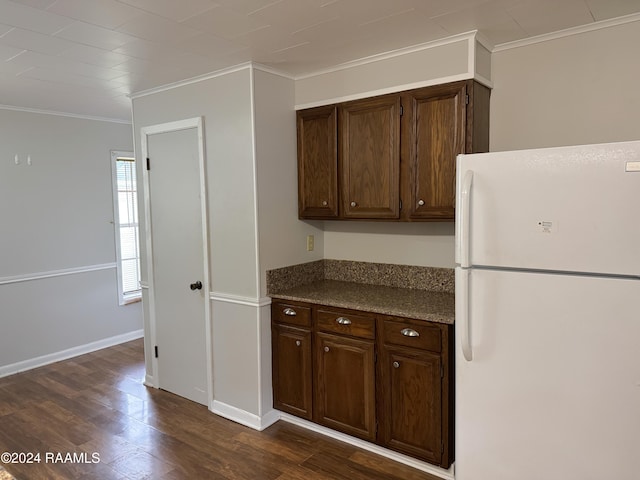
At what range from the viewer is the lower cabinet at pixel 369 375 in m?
2.42

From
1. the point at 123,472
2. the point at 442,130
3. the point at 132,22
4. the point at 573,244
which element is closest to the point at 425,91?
the point at 442,130

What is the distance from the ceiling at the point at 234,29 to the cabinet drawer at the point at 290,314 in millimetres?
1599

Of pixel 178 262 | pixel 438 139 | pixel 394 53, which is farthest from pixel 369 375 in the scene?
pixel 394 53

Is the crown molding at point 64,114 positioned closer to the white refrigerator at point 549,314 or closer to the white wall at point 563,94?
the white wall at point 563,94

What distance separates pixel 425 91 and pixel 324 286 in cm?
148

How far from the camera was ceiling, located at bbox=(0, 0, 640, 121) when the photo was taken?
6.72 ft

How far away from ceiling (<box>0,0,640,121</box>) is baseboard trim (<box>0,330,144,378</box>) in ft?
8.49

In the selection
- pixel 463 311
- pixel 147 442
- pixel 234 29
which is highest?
pixel 234 29

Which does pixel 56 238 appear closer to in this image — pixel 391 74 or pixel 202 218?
pixel 202 218

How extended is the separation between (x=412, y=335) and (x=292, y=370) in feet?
3.17

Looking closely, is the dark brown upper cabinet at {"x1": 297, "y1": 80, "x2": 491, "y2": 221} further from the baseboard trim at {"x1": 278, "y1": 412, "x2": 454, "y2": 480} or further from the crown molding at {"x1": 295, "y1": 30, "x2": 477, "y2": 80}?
the baseboard trim at {"x1": 278, "y1": 412, "x2": 454, "y2": 480}

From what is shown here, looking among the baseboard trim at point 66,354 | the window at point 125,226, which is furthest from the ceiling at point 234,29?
the baseboard trim at point 66,354

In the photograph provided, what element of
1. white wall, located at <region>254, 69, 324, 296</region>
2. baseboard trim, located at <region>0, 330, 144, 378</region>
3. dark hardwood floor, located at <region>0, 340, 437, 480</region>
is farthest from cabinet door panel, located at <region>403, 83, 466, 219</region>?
baseboard trim, located at <region>0, 330, 144, 378</region>

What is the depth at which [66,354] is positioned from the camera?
450 cm
